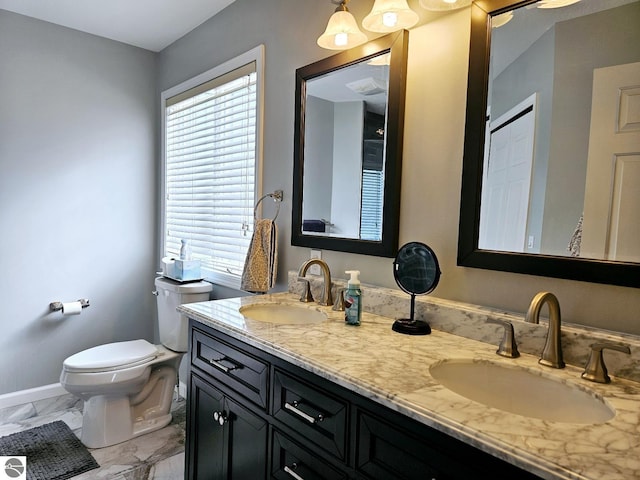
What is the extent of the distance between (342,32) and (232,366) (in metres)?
1.28

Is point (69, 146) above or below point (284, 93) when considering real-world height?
below

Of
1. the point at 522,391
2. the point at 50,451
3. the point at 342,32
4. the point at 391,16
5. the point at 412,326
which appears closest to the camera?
the point at 522,391

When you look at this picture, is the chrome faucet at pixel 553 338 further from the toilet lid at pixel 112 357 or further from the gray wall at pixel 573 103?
the toilet lid at pixel 112 357

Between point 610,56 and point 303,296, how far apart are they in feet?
4.27

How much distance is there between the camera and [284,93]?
2.02m

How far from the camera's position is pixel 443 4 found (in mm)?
1291

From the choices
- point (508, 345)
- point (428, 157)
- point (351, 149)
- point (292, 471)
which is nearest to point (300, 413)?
point (292, 471)

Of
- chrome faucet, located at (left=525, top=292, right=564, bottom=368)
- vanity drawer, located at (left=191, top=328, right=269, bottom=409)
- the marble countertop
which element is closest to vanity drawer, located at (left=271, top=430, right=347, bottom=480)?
vanity drawer, located at (left=191, top=328, right=269, bottom=409)

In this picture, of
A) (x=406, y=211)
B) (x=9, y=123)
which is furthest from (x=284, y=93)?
(x=9, y=123)

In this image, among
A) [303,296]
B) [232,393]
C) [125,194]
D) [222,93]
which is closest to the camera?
[232,393]

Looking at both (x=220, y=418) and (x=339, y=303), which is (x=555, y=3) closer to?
(x=339, y=303)

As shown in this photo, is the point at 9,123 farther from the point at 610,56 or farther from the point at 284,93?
the point at 610,56

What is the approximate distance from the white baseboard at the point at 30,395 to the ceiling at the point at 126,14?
242 centimetres

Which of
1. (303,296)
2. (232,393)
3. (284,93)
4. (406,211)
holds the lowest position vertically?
(232,393)
